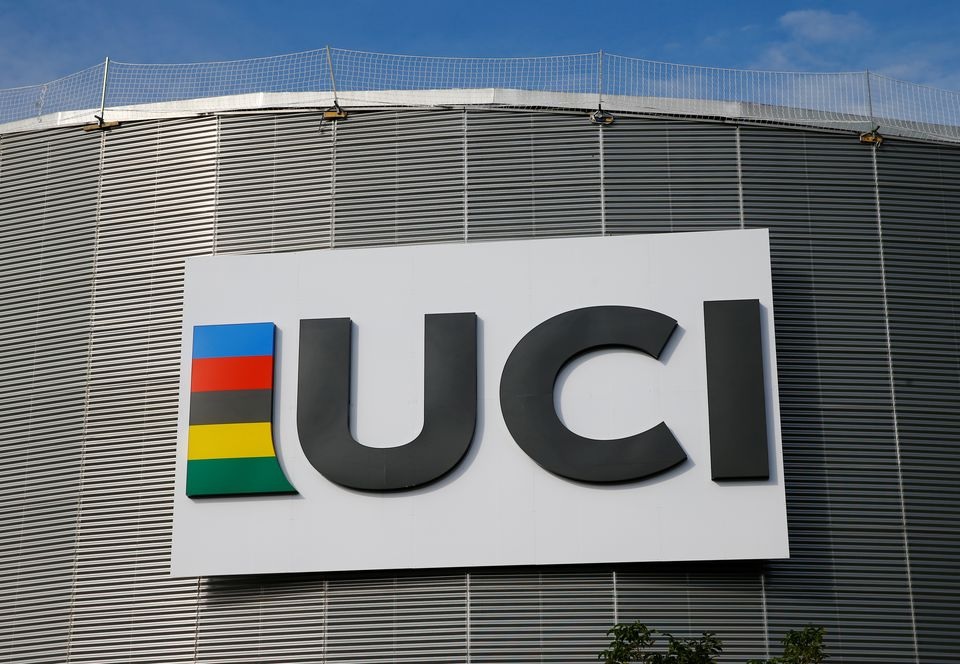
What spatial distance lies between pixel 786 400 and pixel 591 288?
12.5 feet

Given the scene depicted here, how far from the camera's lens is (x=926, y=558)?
19547mm

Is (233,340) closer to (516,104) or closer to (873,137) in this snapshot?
(516,104)

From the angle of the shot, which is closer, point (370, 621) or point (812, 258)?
point (370, 621)

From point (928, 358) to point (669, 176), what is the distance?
5.47m

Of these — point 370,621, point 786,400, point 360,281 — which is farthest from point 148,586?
point 786,400

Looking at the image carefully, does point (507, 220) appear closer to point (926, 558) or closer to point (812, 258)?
point (812, 258)

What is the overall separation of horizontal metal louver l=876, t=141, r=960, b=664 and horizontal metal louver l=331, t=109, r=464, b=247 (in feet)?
25.4

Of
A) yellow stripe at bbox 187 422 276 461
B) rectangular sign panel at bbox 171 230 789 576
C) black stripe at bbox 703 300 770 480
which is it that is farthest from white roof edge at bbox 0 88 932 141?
yellow stripe at bbox 187 422 276 461

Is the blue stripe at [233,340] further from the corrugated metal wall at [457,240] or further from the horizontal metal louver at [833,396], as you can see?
the horizontal metal louver at [833,396]

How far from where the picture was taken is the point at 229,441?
65.2 feet

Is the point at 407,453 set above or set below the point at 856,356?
below

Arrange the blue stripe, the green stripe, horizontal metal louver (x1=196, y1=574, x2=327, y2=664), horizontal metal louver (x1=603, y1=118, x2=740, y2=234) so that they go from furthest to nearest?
horizontal metal louver (x1=603, y1=118, x2=740, y2=234)
the blue stripe
the green stripe
horizontal metal louver (x1=196, y1=574, x2=327, y2=664)

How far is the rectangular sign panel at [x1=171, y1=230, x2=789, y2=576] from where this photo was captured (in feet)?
62.6

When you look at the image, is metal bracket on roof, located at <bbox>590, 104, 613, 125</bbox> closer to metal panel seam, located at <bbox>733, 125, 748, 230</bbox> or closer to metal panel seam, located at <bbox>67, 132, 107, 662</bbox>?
metal panel seam, located at <bbox>733, 125, 748, 230</bbox>
